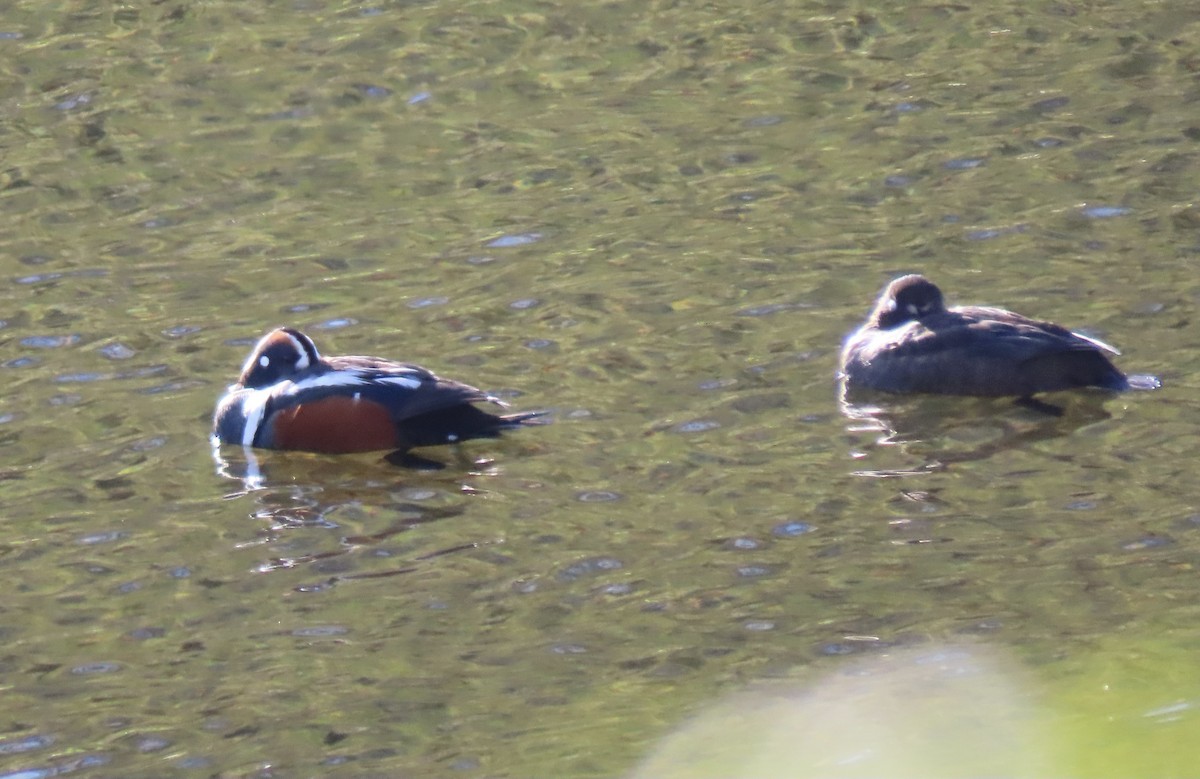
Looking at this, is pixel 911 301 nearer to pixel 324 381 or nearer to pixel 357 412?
pixel 357 412

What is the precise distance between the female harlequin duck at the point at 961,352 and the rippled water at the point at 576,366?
184 mm

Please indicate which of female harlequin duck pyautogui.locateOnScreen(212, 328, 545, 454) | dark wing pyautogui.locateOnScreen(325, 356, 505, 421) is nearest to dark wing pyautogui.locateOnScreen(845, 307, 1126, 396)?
female harlequin duck pyautogui.locateOnScreen(212, 328, 545, 454)

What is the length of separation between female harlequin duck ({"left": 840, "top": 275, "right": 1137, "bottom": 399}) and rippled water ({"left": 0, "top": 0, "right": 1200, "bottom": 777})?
184 millimetres

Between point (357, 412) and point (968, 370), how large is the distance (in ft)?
11.1

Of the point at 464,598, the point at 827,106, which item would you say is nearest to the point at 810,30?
the point at 827,106

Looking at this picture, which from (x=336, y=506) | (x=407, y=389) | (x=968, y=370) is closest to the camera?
(x=336, y=506)

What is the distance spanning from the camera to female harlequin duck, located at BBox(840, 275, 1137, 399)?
10.6 meters

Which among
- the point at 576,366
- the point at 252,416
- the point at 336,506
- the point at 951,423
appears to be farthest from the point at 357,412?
the point at 951,423

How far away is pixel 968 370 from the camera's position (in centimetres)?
1096

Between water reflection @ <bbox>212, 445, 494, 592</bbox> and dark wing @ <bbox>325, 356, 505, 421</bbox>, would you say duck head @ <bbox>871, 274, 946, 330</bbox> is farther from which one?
water reflection @ <bbox>212, 445, 494, 592</bbox>

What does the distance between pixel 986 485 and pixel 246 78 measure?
986 cm

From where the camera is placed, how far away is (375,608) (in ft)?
28.1

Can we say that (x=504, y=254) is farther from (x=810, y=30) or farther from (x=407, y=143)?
(x=810, y=30)

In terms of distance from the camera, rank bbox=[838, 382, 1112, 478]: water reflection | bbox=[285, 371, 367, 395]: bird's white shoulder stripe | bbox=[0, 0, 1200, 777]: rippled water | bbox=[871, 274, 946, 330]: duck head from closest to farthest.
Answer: bbox=[0, 0, 1200, 777]: rippled water < bbox=[838, 382, 1112, 478]: water reflection < bbox=[285, 371, 367, 395]: bird's white shoulder stripe < bbox=[871, 274, 946, 330]: duck head
